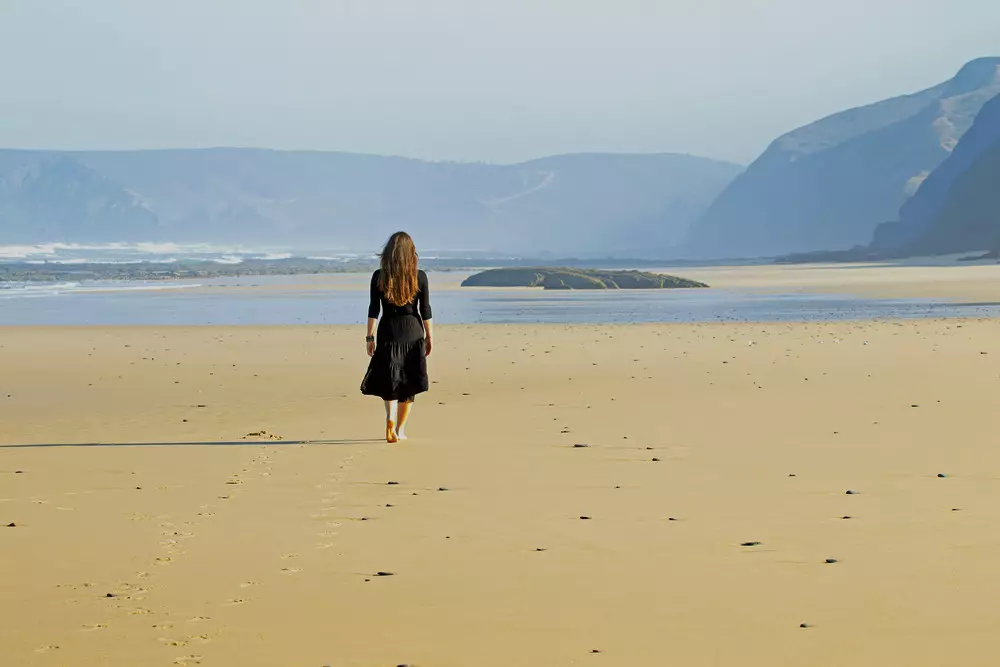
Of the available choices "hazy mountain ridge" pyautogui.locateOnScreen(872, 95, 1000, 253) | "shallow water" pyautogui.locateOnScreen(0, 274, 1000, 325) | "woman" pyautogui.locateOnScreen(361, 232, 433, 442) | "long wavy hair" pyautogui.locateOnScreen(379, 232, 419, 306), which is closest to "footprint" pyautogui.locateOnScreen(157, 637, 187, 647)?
"woman" pyautogui.locateOnScreen(361, 232, 433, 442)

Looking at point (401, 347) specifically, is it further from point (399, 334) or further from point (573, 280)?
point (573, 280)

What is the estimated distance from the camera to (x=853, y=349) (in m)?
20.2

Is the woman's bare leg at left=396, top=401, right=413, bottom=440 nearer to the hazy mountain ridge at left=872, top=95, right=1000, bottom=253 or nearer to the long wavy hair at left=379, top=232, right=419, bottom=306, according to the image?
the long wavy hair at left=379, top=232, right=419, bottom=306

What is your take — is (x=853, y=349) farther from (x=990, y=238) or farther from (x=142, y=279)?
(x=990, y=238)

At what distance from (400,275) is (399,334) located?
0.46 m

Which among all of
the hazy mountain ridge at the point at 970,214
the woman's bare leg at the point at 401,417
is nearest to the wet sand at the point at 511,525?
the woman's bare leg at the point at 401,417

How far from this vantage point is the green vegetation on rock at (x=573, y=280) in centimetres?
5341

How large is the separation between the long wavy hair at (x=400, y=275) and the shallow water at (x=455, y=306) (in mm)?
18314

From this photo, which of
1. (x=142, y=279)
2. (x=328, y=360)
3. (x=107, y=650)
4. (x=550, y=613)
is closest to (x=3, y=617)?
(x=107, y=650)

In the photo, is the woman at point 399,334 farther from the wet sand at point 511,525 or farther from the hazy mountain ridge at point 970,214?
the hazy mountain ridge at point 970,214

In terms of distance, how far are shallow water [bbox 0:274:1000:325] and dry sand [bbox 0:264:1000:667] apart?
15154mm

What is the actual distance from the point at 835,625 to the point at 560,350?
15.7m

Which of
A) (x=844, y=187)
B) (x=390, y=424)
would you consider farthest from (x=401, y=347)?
(x=844, y=187)

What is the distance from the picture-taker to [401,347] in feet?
37.2
